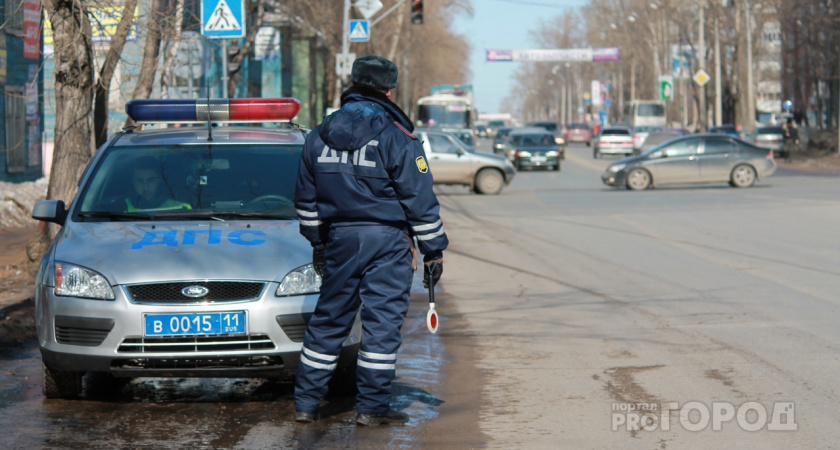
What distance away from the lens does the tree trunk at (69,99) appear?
38.4 ft

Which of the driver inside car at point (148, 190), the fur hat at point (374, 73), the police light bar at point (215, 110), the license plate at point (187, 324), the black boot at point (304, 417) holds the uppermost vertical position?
the fur hat at point (374, 73)

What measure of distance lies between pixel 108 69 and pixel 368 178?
940 cm

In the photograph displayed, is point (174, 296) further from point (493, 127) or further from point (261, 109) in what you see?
point (493, 127)

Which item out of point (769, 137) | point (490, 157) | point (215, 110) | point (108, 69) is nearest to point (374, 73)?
point (215, 110)

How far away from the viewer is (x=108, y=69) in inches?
549

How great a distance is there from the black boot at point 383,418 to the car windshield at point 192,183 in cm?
157

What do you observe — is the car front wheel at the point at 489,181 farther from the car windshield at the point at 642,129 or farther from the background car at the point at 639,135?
the car windshield at the point at 642,129

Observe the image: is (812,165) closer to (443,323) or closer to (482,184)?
(482,184)

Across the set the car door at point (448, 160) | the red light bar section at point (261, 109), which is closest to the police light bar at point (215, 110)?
Answer: the red light bar section at point (261, 109)

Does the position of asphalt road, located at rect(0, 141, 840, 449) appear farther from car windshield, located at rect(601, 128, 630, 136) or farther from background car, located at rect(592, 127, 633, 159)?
→ car windshield, located at rect(601, 128, 630, 136)

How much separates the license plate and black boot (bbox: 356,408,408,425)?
0.85m

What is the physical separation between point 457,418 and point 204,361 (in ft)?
4.46

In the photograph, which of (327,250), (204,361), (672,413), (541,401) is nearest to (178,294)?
(204,361)

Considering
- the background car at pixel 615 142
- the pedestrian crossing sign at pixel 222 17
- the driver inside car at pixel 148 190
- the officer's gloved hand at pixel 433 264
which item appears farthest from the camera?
the background car at pixel 615 142
